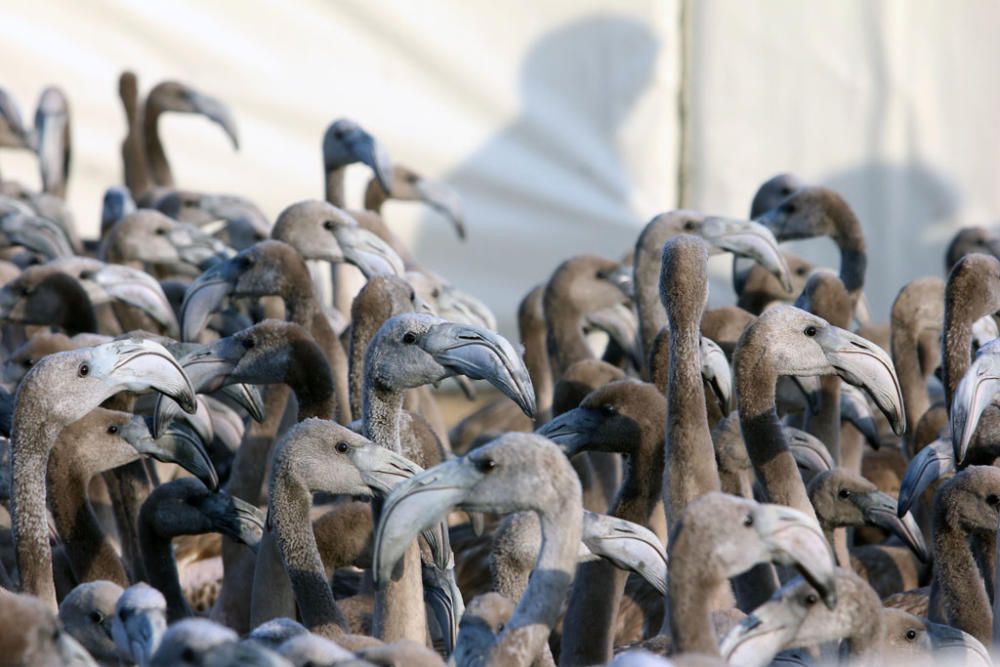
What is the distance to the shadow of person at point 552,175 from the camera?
9406mm

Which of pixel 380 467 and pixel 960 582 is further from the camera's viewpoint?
pixel 960 582

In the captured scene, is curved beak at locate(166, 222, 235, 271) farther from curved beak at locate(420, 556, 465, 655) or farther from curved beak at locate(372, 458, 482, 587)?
curved beak at locate(372, 458, 482, 587)

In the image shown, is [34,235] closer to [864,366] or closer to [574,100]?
[574,100]

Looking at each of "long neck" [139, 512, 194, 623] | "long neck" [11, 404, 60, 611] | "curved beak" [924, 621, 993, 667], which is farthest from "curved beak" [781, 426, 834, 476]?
"long neck" [11, 404, 60, 611]

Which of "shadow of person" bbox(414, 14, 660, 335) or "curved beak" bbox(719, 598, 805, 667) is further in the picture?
"shadow of person" bbox(414, 14, 660, 335)

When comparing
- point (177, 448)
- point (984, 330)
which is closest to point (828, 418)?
point (984, 330)

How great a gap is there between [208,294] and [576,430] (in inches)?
60.4

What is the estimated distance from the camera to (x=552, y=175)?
9609 mm

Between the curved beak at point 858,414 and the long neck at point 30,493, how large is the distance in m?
2.56

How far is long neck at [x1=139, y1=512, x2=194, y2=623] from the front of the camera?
16.4 ft

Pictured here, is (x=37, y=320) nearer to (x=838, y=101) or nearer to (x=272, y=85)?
(x=272, y=85)

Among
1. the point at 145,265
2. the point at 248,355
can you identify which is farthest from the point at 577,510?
the point at 145,265

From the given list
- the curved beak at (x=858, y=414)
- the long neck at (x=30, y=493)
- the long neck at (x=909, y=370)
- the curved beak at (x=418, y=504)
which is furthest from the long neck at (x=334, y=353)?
the curved beak at (x=418, y=504)

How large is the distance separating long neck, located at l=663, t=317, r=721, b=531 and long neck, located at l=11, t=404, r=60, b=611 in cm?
150
